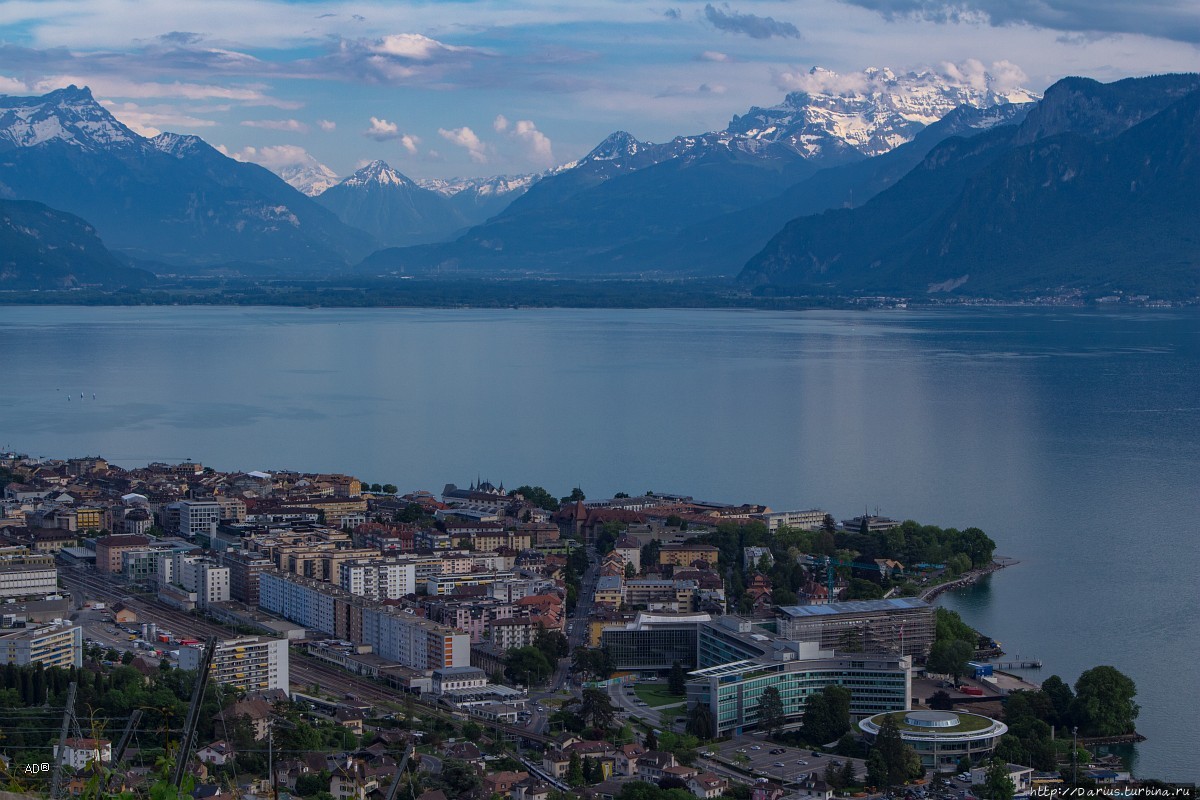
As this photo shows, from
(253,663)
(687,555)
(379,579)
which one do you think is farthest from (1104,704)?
(379,579)


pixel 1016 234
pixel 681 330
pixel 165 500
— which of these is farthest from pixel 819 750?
pixel 1016 234

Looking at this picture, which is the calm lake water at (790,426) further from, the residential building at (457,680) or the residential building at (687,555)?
the residential building at (457,680)

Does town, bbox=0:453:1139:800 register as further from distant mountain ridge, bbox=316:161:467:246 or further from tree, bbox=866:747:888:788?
distant mountain ridge, bbox=316:161:467:246

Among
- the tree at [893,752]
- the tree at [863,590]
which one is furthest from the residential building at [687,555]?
the tree at [893,752]

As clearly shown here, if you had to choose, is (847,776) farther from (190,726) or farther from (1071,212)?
(1071,212)

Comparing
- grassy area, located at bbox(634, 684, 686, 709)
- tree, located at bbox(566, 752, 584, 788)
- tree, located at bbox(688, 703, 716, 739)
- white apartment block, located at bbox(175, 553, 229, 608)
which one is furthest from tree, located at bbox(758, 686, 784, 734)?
white apartment block, located at bbox(175, 553, 229, 608)

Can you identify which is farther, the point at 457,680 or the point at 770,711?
the point at 457,680

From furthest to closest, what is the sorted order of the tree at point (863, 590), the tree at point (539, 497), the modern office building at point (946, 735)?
the tree at point (539, 497)
the tree at point (863, 590)
the modern office building at point (946, 735)

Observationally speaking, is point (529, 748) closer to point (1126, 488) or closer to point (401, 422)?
point (1126, 488)
